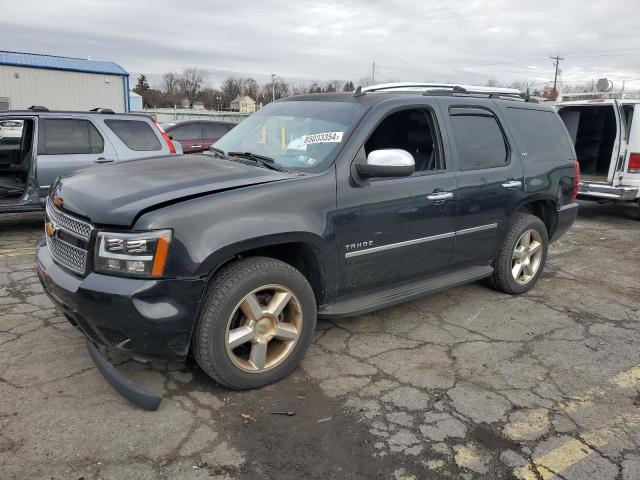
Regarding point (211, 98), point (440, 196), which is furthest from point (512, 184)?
point (211, 98)

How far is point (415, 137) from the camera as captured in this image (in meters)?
4.41

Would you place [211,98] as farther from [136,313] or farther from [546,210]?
[136,313]

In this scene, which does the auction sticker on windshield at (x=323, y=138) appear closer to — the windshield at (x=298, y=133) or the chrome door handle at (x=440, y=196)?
the windshield at (x=298, y=133)

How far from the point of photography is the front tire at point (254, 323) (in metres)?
2.93

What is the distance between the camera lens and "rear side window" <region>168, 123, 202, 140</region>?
14.1m

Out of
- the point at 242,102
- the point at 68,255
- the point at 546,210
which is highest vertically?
the point at 242,102

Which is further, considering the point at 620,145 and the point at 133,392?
the point at 620,145

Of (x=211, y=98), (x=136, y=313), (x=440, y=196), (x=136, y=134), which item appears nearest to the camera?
(x=136, y=313)

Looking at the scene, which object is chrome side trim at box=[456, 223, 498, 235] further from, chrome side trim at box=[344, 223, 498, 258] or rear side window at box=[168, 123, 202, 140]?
rear side window at box=[168, 123, 202, 140]

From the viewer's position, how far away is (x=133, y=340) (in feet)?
9.18

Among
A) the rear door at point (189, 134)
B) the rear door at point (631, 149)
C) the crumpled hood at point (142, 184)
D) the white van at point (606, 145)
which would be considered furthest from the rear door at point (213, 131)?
the crumpled hood at point (142, 184)

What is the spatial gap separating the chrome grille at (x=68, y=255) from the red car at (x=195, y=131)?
10637mm

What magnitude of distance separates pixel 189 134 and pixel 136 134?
681cm

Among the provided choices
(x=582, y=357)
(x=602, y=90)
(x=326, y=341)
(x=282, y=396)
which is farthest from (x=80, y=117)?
(x=602, y=90)
